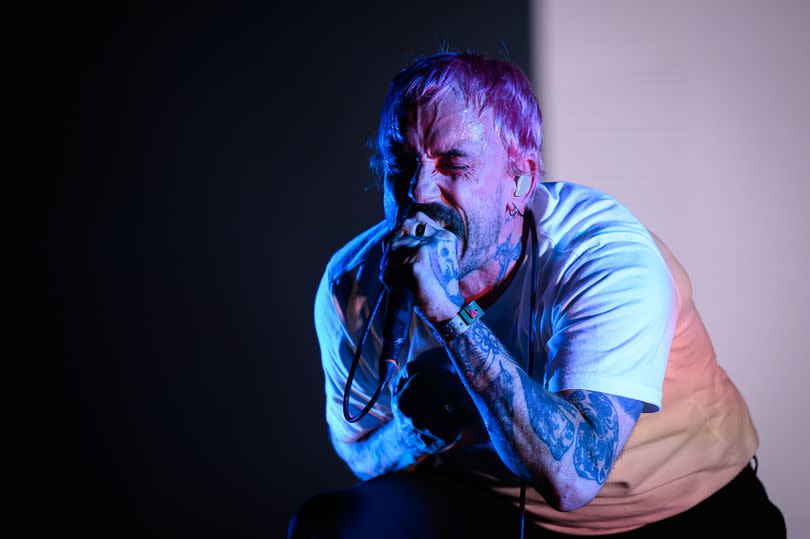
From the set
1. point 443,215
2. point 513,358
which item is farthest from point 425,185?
point 513,358

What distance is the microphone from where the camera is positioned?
3.00 ft

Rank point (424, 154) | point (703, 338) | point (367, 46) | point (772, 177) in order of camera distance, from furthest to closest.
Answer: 1. point (367, 46)
2. point (772, 177)
3. point (703, 338)
4. point (424, 154)

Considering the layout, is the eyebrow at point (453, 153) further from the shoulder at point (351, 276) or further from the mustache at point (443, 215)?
the shoulder at point (351, 276)

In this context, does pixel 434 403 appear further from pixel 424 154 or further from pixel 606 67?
pixel 606 67

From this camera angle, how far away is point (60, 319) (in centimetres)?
197

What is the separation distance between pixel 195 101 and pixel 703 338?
4.94 feet

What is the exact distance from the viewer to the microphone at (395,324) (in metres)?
0.91

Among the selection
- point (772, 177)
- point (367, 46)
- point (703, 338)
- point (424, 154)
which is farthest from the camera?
point (367, 46)

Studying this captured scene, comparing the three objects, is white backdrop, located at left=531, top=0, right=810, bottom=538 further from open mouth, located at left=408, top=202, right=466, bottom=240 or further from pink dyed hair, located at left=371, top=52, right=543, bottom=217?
open mouth, located at left=408, top=202, right=466, bottom=240

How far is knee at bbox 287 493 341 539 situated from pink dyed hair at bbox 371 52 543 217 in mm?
597

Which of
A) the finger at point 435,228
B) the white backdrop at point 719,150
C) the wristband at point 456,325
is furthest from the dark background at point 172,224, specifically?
the wristband at point 456,325

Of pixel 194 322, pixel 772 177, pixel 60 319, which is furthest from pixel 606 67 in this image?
pixel 60 319

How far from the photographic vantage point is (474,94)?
1.13m

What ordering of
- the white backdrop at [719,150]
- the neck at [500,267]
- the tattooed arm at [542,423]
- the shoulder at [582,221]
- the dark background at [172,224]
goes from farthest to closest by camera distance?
1. the dark background at [172,224]
2. the white backdrop at [719,150]
3. the neck at [500,267]
4. the shoulder at [582,221]
5. the tattooed arm at [542,423]
